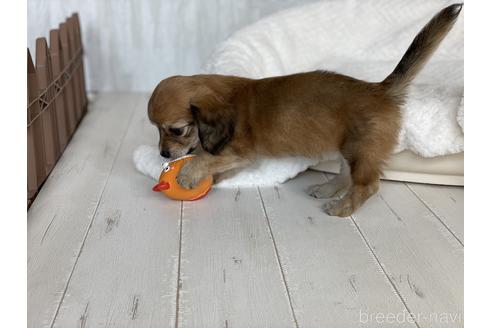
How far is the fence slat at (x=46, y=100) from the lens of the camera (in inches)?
99.7

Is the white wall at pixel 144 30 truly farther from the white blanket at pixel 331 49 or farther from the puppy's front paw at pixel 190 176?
the puppy's front paw at pixel 190 176

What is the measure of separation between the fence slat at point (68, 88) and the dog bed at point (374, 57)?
79 cm

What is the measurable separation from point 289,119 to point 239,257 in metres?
0.60

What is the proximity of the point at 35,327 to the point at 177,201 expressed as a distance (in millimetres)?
929

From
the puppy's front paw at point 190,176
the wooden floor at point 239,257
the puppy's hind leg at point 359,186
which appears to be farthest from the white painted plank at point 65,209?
the puppy's hind leg at point 359,186

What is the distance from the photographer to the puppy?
211cm

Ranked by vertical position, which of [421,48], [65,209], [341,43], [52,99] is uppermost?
[421,48]

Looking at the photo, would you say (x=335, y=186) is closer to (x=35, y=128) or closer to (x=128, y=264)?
(x=128, y=264)

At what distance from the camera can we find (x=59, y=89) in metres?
2.94

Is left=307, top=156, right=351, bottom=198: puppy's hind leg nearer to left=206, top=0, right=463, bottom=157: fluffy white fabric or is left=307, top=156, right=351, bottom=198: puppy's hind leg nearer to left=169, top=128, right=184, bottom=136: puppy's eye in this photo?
left=169, top=128, right=184, bottom=136: puppy's eye

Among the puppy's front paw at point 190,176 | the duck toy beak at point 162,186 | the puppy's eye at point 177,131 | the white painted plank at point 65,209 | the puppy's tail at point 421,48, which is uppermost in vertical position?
the puppy's tail at point 421,48

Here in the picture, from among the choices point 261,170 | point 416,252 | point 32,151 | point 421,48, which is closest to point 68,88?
point 32,151

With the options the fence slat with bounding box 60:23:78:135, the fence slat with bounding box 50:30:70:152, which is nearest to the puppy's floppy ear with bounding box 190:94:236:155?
the fence slat with bounding box 50:30:70:152
